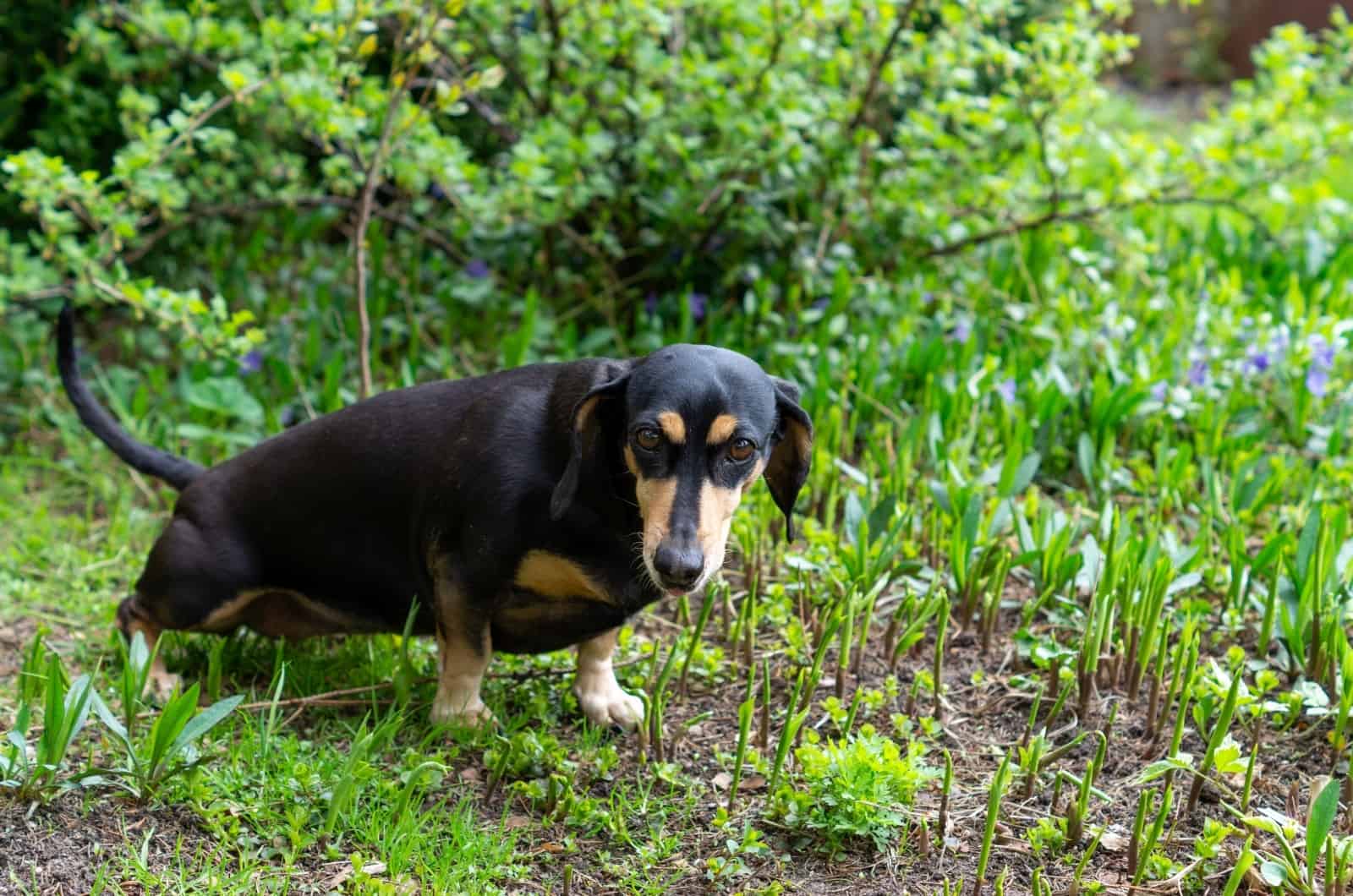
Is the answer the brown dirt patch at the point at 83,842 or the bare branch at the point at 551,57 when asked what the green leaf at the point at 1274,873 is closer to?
the brown dirt patch at the point at 83,842

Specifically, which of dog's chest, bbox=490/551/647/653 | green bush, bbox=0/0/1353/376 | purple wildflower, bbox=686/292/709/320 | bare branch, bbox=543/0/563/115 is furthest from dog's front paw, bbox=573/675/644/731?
bare branch, bbox=543/0/563/115

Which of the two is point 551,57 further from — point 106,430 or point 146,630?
point 146,630

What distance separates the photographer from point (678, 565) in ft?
8.23

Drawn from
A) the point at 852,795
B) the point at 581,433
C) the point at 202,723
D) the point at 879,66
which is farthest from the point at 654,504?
the point at 879,66

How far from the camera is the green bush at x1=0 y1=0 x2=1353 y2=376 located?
456 centimetres

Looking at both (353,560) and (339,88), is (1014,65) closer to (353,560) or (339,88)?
(339,88)

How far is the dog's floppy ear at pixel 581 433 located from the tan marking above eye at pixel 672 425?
0.17 m

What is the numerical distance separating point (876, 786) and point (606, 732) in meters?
0.73

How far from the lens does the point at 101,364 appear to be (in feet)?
17.9

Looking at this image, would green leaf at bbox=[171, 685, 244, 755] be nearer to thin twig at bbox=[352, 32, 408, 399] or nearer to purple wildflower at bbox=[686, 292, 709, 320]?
thin twig at bbox=[352, 32, 408, 399]

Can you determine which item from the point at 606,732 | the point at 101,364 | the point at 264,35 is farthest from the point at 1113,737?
the point at 101,364

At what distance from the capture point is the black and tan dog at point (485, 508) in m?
2.64

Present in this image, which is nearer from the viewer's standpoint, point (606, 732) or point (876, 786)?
point (876, 786)

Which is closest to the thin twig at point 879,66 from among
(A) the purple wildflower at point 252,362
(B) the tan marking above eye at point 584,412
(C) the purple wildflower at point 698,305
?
(C) the purple wildflower at point 698,305
